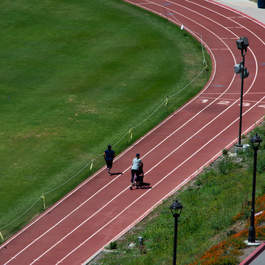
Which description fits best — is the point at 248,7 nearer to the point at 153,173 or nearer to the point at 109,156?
the point at 153,173

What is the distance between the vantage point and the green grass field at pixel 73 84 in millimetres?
42188

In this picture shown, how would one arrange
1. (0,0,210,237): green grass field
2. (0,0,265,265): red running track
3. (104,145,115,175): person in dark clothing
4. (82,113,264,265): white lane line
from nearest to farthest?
(82,113,264,265): white lane line, (0,0,265,265): red running track, (104,145,115,175): person in dark clothing, (0,0,210,237): green grass field

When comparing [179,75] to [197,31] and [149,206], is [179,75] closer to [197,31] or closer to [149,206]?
[197,31]

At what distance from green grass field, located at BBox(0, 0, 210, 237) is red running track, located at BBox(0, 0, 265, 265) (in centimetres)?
105

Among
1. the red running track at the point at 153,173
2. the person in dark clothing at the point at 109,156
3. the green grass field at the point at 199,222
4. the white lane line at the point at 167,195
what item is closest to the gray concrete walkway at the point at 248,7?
the red running track at the point at 153,173

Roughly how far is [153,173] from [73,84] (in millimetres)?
15776

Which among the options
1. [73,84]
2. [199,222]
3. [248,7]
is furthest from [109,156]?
[248,7]

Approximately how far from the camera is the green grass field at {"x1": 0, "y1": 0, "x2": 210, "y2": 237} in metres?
42.2

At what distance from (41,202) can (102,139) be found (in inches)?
308

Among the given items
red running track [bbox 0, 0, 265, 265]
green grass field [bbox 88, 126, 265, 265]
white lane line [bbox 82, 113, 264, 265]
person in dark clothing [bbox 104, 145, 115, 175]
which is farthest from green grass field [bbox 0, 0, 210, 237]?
green grass field [bbox 88, 126, 265, 265]

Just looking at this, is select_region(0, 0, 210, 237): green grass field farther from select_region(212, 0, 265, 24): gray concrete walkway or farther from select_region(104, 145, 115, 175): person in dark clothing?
select_region(212, 0, 265, 24): gray concrete walkway

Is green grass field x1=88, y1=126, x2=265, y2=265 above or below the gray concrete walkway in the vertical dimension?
below

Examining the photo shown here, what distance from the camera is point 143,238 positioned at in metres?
33.0

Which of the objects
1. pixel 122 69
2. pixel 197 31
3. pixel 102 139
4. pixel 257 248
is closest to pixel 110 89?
pixel 122 69
